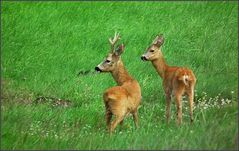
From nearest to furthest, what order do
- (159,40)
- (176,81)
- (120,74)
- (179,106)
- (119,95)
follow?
1. (119,95)
2. (179,106)
3. (176,81)
4. (120,74)
5. (159,40)

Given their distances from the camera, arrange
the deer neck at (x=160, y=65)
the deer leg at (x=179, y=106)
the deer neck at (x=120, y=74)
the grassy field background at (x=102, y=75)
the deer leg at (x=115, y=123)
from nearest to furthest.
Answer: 1. the grassy field background at (x=102, y=75)
2. the deer leg at (x=115, y=123)
3. the deer leg at (x=179, y=106)
4. the deer neck at (x=120, y=74)
5. the deer neck at (x=160, y=65)

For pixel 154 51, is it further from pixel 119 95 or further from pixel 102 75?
pixel 119 95

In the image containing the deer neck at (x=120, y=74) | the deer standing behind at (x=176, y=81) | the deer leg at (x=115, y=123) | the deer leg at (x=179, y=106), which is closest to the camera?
the deer leg at (x=115, y=123)

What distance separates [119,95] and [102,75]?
437 cm

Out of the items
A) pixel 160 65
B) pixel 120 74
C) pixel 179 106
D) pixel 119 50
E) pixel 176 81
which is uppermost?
pixel 119 50

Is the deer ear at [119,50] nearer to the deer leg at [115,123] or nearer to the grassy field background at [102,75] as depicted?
the grassy field background at [102,75]

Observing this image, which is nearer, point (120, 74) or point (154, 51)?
point (120, 74)

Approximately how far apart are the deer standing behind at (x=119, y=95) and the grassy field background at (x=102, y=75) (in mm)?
294

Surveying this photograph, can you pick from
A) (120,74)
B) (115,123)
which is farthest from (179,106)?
(115,123)

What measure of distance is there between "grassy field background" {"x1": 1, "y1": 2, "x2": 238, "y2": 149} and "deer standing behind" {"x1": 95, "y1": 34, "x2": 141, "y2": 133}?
294 millimetres

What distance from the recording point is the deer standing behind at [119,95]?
12.5m

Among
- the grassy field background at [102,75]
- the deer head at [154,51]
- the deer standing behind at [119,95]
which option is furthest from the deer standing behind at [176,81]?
the deer standing behind at [119,95]

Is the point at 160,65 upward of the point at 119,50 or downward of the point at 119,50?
downward

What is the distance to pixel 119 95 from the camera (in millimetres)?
12641
